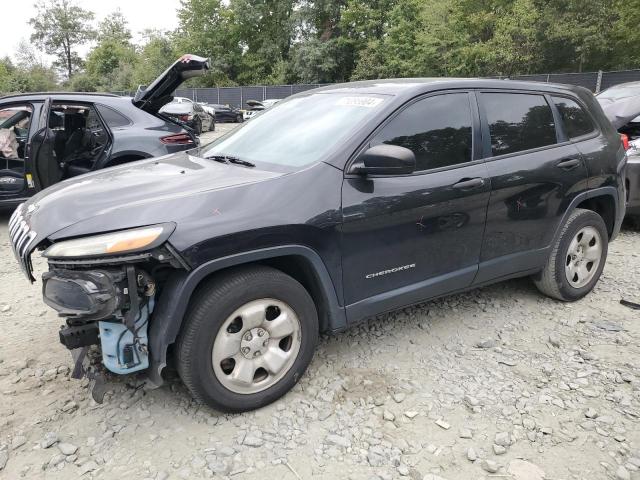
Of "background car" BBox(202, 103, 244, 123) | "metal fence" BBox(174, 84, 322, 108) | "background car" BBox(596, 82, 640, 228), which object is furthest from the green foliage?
"background car" BBox(596, 82, 640, 228)

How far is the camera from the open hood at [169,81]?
17.4 feet

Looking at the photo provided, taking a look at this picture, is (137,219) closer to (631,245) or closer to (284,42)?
(631,245)

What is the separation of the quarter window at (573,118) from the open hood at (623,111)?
2.33 metres

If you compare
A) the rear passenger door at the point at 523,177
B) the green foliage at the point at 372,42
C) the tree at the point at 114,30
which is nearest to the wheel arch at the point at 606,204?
the rear passenger door at the point at 523,177

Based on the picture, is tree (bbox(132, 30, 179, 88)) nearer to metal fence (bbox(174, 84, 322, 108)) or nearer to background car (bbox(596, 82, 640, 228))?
metal fence (bbox(174, 84, 322, 108))

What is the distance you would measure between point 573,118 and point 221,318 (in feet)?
10.4

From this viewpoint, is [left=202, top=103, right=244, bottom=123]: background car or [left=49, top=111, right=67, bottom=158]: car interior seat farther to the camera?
[left=202, top=103, right=244, bottom=123]: background car

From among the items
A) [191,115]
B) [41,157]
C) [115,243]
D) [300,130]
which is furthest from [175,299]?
[191,115]

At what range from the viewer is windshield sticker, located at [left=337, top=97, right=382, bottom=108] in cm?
303

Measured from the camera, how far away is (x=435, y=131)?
3148 mm

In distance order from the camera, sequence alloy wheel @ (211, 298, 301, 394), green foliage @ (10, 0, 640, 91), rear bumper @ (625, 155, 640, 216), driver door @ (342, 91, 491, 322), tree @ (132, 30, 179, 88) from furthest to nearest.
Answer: tree @ (132, 30, 179, 88) → green foliage @ (10, 0, 640, 91) → rear bumper @ (625, 155, 640, 216) → driver door @ (342, 91, 491, 322) → alloy wheel @ (211, 298, 301, 394)

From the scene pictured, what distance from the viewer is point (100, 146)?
236 inches

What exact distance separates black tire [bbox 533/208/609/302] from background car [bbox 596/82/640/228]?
1.93 m

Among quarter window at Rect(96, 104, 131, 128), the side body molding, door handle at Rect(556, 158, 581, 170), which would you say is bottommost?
the side body molding
